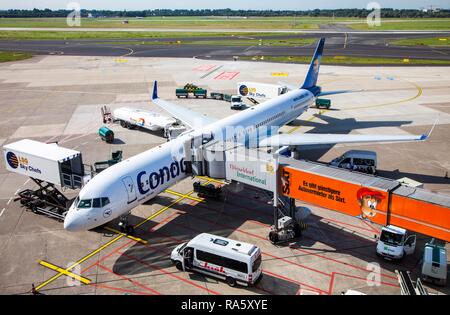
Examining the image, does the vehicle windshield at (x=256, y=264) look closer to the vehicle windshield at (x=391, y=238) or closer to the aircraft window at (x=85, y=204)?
the vehicle windshield at (x=391, y=238)

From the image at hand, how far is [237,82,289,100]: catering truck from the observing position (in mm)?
69125

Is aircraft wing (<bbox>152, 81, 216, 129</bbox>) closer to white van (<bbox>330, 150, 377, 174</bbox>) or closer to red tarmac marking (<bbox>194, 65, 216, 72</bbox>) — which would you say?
white van (<bbox>330, 150, 377, 174</bbox>)

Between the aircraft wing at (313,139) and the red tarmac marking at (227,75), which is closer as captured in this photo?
the aircraft wing at (313,139)

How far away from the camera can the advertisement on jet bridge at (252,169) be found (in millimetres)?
30141

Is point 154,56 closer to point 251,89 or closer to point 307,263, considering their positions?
point 251,89

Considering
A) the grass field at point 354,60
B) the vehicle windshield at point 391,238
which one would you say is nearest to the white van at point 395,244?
the vehicle windshield at point 391,238

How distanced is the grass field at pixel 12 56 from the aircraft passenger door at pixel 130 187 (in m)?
122

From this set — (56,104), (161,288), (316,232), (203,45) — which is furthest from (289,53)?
(161,288)

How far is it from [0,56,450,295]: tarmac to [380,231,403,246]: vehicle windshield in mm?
1375

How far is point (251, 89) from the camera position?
73.8 meters

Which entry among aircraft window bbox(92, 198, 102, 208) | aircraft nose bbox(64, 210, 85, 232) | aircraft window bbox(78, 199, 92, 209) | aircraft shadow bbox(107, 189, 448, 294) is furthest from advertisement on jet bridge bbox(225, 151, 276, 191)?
aircraft nose bbox(64, 210, 85, 232)

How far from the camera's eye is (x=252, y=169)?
31.1 meters

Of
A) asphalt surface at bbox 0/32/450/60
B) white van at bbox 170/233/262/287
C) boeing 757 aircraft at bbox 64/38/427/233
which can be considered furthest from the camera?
asphalt surface at bbox 0/32/450/60
